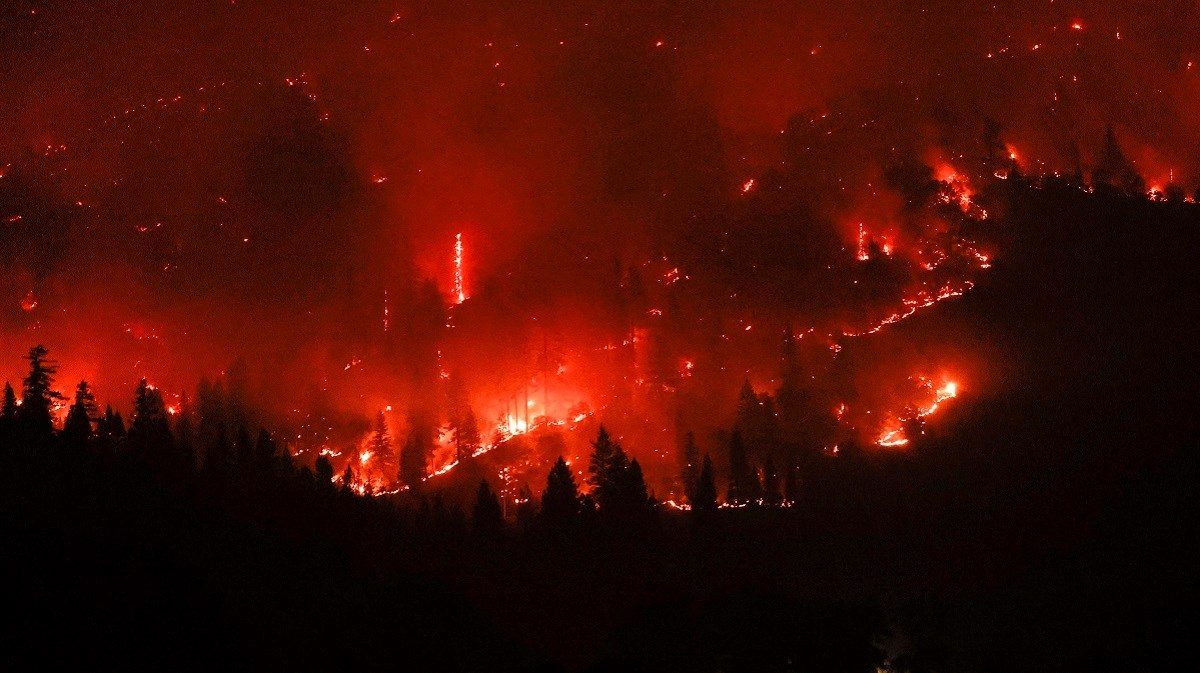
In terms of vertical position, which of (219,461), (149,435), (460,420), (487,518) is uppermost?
(460,420)

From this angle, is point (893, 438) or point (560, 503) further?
point (893, 438)

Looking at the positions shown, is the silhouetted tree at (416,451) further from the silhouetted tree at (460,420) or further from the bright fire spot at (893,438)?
the bright fire spot at (893,438)

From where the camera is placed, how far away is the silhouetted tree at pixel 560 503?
275 feet

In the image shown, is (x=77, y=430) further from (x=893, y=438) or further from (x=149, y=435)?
(x=893, y=438)

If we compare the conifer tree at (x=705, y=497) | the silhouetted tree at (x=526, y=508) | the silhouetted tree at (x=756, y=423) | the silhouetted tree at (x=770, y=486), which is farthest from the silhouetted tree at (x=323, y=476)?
the silhouetted tree at (x=756, y=423)

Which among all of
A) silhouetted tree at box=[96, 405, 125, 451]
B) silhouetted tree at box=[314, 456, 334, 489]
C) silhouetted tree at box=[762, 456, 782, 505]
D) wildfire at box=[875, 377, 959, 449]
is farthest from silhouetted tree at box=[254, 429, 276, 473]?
wildfire at box=[875, 377, 959, 449]

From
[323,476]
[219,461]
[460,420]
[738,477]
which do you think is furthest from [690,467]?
[219,461]

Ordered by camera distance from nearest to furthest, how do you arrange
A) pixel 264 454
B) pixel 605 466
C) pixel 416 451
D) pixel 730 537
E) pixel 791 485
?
pixel 730 537
pixel 264 454
pixel 605 466
pixel 791 485
pixel 416 451

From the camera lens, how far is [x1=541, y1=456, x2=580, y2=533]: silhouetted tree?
83.8m

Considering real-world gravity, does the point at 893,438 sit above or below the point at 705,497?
above

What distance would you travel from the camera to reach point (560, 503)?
85.8m

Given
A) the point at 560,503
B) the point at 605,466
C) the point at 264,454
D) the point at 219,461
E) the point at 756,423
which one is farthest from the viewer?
the point at 756,423

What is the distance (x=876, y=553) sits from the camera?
3440 inches

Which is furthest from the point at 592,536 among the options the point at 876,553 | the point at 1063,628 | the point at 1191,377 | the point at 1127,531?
the point at 1191,377
